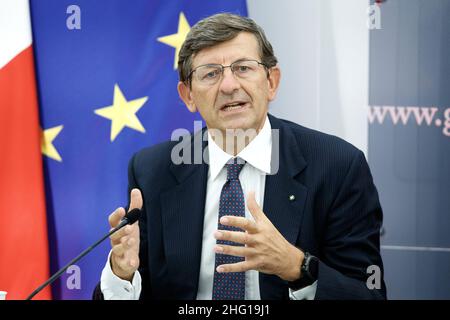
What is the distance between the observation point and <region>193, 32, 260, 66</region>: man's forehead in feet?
6.16

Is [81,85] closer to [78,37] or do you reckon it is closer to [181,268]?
[78,37]

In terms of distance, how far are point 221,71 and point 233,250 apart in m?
0.68

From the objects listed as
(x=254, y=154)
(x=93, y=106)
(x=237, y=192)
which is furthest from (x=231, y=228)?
(x=93, y=106)

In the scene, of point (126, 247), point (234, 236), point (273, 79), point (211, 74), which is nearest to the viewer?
point (234, 236)

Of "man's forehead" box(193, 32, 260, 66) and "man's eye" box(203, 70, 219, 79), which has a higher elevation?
"man's forehead" box(193, 32, 260, 66)

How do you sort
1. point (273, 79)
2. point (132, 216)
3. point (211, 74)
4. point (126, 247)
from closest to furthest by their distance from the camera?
point (132, 216), point (126, 247), point (211, 74), point (273, 79)

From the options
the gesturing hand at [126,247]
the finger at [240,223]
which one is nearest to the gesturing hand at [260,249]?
the finger at [240,223]

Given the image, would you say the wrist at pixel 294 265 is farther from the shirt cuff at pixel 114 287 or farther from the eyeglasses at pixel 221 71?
the eyeglasses at pixel 221 71

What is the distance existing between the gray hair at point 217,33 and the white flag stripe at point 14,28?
111 cm

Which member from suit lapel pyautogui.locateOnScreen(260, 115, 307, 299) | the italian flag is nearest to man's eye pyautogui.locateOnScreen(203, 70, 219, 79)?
suit lapel pyautogui.locateOnScreen(260, 115, 307, 299)

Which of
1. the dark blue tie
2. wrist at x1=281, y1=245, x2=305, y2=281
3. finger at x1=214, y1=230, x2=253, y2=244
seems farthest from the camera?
the dark blue tie

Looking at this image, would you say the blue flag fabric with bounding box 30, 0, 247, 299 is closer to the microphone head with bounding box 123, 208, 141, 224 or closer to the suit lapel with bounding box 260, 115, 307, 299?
the suit lapel with bounding box 260, 115, 307, 299

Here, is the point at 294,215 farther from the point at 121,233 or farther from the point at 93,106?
the point at 93,106

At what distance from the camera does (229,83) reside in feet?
6.10
